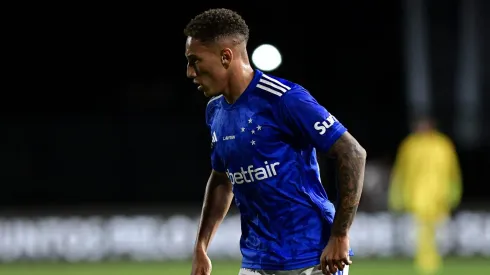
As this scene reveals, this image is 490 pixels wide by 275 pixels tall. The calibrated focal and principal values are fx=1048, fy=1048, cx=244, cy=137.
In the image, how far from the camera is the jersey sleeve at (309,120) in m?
4.62

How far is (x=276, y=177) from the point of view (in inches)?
190

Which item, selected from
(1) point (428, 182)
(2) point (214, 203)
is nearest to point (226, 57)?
(2) point (214, 203)

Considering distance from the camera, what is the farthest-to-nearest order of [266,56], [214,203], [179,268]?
[179,268] → [266,56] → [214,203]

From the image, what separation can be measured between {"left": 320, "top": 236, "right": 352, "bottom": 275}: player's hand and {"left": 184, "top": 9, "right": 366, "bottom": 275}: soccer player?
0.01 metres

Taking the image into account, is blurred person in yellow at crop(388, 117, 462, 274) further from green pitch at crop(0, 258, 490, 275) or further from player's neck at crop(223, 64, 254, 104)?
player's neck at crop(223, 64, 254, 104)

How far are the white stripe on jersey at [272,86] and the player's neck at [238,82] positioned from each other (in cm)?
7

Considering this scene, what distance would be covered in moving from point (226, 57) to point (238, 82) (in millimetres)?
142

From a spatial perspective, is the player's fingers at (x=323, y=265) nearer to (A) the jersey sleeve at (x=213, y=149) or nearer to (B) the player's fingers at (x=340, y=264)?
(B) the player's fingers at (x=340, y=264)

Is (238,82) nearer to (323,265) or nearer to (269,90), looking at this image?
(269,90)

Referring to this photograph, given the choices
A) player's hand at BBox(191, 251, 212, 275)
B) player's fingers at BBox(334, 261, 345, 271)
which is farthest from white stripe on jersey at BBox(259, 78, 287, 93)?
player's hand at BBox(191, 251, 212, 275)

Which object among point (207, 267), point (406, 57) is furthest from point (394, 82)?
point (207, 267)

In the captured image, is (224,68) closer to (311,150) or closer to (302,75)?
(311,150)

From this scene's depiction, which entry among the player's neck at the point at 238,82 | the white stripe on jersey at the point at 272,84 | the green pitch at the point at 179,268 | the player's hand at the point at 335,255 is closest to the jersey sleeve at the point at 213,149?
the player's neck at the point at 238,82

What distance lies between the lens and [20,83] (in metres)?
21.3
